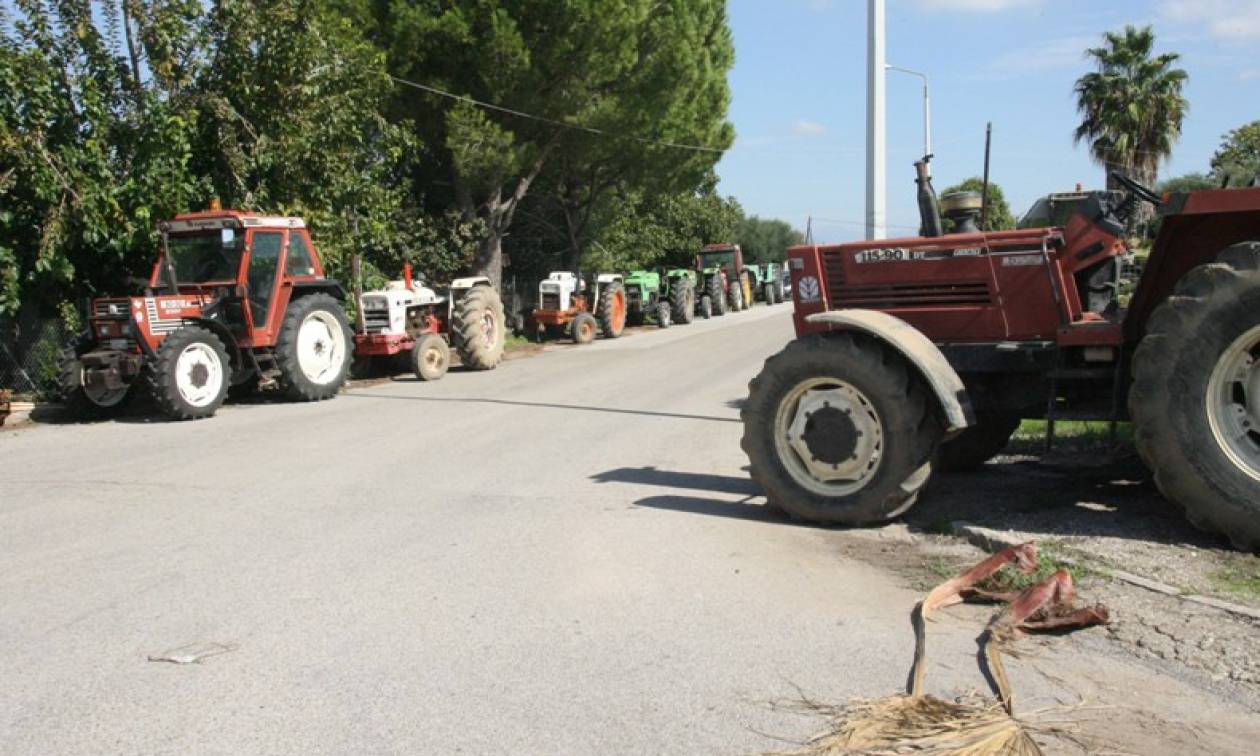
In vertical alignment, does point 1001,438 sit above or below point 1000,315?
below

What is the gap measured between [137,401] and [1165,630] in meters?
13.9

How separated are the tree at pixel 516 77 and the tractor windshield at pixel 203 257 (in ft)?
31.2

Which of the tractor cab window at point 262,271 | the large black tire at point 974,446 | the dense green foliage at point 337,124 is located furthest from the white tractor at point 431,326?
Result: the large black tire at point 974,446

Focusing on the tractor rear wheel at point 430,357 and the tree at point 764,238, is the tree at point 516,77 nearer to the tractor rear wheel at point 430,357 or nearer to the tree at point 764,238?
the tractor rear wheel at point 430,357

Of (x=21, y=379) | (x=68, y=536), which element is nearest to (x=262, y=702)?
(x=68, y=536)

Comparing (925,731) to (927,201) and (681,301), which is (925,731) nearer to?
(927,201)

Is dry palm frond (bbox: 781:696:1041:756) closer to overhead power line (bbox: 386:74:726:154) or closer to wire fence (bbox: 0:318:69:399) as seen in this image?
wire fence (bbox: 0:318:69:399)

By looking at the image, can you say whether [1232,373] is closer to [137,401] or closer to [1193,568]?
[1193,568]

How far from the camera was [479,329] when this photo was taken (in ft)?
62.2

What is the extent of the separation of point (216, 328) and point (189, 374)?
3.43ft

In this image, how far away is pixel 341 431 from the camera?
38.5 feet

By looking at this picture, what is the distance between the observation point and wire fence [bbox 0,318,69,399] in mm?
15320

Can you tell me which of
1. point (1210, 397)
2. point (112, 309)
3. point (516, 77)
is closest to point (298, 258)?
point (112, 309)

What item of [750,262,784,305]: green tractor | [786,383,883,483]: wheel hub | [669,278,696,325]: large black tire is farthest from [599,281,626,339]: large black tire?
[786,383,883,483]: wheel hub
